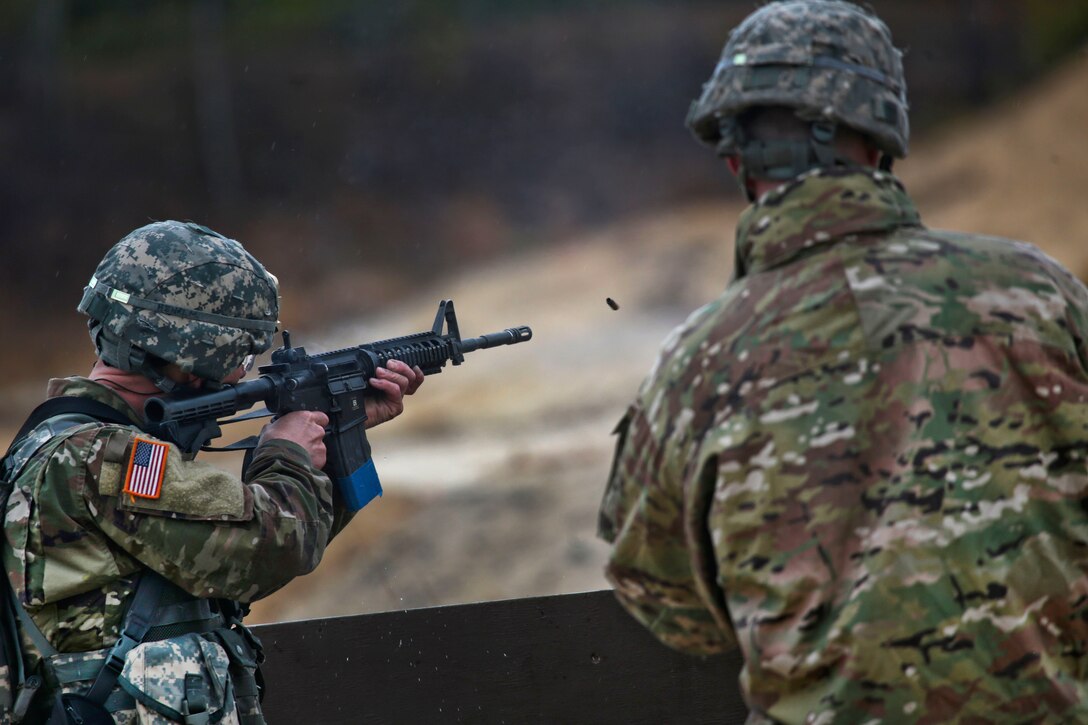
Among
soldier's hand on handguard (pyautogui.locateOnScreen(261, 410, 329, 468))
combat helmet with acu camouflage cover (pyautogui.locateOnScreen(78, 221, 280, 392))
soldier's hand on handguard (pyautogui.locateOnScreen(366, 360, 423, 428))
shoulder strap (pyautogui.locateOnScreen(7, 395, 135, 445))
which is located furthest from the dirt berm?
shoulder strap (pyautogui.locateOnScreen(7, 395, 135, 445))

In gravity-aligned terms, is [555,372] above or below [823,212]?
above

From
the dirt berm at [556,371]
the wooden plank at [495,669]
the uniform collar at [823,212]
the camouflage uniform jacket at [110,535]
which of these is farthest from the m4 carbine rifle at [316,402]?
the dirt berm at [556,371]

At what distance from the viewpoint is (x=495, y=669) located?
14.6 feet

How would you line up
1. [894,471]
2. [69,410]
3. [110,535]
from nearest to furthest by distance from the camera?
[894,471], [110,535], [69,410]

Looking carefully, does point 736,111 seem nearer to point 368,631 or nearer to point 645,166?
point 368,631

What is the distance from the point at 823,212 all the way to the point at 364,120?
84.4ft

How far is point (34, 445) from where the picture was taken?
3146 mm

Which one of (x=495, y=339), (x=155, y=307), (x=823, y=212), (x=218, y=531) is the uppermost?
(x=495, y=339)

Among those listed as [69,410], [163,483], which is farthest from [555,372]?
[163,483]

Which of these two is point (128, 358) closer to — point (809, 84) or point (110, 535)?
point (110, 535)

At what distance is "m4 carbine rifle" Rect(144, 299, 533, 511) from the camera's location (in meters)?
3.36

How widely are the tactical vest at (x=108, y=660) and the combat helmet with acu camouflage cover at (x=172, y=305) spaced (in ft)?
0.65

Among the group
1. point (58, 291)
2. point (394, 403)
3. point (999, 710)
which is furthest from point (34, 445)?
point (58, 291)

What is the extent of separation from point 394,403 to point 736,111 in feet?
6.70
